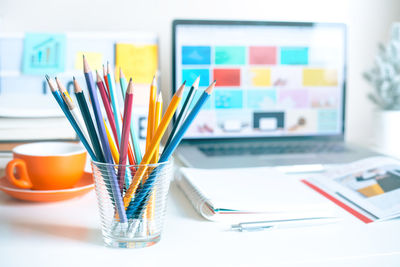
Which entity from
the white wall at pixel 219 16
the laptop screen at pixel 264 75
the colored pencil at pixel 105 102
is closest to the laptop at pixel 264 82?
the laptop screen at pixel 264 75

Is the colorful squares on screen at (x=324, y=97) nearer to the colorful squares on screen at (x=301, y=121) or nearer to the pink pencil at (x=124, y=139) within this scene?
the colorful squares on screen at (x=301, y=121)

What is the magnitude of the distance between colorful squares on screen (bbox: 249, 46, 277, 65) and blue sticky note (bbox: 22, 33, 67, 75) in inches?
17.5

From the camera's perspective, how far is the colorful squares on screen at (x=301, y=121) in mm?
1033

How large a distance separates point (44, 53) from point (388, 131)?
84cm

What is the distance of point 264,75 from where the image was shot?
3.33 ft

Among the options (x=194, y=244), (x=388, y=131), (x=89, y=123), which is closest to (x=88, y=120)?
(x=89, y=123)

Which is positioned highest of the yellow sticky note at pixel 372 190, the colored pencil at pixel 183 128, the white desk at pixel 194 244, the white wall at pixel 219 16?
the white wall at pixel 219 16

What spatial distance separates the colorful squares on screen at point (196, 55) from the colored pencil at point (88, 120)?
0.57 metres

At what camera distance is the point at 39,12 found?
1.01 metres

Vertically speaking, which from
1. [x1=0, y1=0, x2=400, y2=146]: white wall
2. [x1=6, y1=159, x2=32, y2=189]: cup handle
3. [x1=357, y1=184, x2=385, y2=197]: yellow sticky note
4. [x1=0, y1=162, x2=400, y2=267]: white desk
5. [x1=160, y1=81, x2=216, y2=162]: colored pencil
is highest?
[x1=0, y1=0, x2=400, y2=146]: white wall

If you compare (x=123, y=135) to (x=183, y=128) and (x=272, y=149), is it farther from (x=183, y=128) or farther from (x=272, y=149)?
(x=272, y=149)

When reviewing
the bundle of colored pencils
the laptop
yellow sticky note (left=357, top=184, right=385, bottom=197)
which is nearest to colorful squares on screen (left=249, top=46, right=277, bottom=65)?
the laptop

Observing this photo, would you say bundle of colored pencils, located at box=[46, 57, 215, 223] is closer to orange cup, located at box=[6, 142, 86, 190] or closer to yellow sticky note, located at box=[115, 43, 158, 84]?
orange cup, located at box=[6, 142, 86, 190]

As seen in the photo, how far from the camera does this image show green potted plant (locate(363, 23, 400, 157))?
1021 mm
